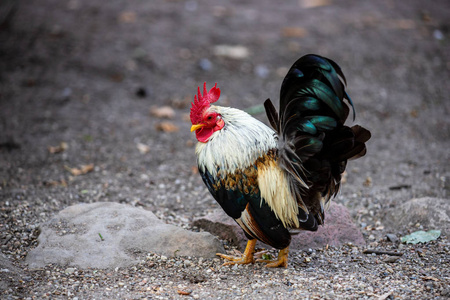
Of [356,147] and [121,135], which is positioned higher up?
[356,147]

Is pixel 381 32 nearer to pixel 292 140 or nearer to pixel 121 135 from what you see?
pixel 121 135

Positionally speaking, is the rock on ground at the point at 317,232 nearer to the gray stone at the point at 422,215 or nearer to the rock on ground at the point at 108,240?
the rock on ground at the point at 108,240

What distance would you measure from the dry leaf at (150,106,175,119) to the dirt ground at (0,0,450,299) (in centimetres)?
11

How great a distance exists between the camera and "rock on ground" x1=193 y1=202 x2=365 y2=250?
4.62 meters

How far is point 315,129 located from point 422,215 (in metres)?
2.17

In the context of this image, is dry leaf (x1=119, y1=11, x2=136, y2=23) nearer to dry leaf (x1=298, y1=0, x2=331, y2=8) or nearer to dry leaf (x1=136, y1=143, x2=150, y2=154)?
dry leaf (x1=298, y1=0, x2=331, y2=8)

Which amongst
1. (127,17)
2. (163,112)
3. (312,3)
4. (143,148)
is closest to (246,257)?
(143,148)

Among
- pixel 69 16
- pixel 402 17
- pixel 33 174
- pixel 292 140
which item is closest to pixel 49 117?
pixel 33 174

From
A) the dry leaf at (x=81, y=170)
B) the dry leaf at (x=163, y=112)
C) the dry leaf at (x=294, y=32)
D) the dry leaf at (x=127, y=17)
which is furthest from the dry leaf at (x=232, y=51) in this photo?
the dry leaf at (x=81, y=170)

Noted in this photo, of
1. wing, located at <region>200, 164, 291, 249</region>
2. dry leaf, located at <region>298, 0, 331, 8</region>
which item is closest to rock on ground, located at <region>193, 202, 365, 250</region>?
wing, located at <region>200, 164, 291, 249</region>

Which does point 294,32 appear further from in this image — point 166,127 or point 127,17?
point 166,127

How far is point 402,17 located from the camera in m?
11.4

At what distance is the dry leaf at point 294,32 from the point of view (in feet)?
34.3

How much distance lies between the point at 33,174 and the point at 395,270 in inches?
193
